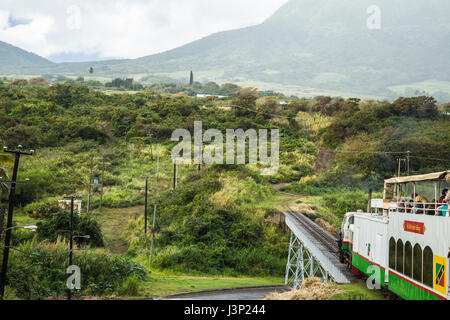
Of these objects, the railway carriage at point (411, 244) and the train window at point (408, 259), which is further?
the train window at point (408, 259)

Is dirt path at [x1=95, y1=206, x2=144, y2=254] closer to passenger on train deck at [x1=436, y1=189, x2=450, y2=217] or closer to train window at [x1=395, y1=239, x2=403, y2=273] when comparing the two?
train window at [x1=395, y1=239, x2=403, y2=273]

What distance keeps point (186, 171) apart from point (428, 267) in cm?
4278

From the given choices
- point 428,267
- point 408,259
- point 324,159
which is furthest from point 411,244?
point 324,159

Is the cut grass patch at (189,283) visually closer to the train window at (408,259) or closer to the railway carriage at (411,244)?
the railway carriage at (411,244)

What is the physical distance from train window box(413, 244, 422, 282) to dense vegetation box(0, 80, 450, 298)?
14537mm

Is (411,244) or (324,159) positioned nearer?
(411,244)

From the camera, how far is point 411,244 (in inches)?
504

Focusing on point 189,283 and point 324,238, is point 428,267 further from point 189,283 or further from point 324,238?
point 189,283

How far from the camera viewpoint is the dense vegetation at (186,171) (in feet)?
107

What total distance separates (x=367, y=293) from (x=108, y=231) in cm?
2721

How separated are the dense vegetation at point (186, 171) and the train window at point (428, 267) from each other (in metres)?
14.7

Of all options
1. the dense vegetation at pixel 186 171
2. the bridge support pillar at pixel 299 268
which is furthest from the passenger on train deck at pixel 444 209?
the dense vegetation at pixel 186 171
